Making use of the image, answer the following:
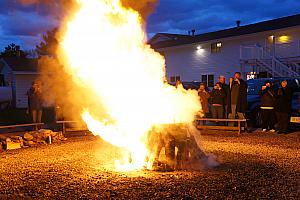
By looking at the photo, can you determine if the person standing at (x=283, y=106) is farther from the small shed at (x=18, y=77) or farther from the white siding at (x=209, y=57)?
the small shed at (x=18, y=77)

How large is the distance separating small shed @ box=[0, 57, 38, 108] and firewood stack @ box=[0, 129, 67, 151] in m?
20.2

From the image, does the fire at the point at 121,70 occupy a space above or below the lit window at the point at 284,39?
below

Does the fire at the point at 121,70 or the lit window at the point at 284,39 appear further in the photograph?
the lit window at the point at 284,39

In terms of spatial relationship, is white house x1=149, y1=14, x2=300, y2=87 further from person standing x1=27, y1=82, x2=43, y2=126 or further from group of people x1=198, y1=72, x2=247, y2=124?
person standing x1=27, y1=82, x2=43, y2=126

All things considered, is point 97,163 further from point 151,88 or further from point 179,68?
point 179,68

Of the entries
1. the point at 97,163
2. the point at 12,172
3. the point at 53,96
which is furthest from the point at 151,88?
the point at 53,96

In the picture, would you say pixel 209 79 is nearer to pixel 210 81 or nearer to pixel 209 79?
pixel 209 79

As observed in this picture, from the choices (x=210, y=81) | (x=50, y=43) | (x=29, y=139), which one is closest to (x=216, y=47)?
(x=210, y=81)

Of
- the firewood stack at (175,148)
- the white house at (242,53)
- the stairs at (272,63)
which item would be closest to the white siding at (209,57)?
the white house at (242,53)

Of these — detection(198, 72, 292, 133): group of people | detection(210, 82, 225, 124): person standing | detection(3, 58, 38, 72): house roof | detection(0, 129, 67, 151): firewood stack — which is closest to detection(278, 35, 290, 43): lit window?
detection(198, 72, 292, 133): group of people

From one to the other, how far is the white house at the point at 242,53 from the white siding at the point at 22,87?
1235 centimetres

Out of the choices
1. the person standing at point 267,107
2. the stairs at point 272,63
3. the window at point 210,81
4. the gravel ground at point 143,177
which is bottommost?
the gravel ground at point 143,177

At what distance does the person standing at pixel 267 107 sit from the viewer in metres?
14.8

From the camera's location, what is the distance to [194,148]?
373 inches
